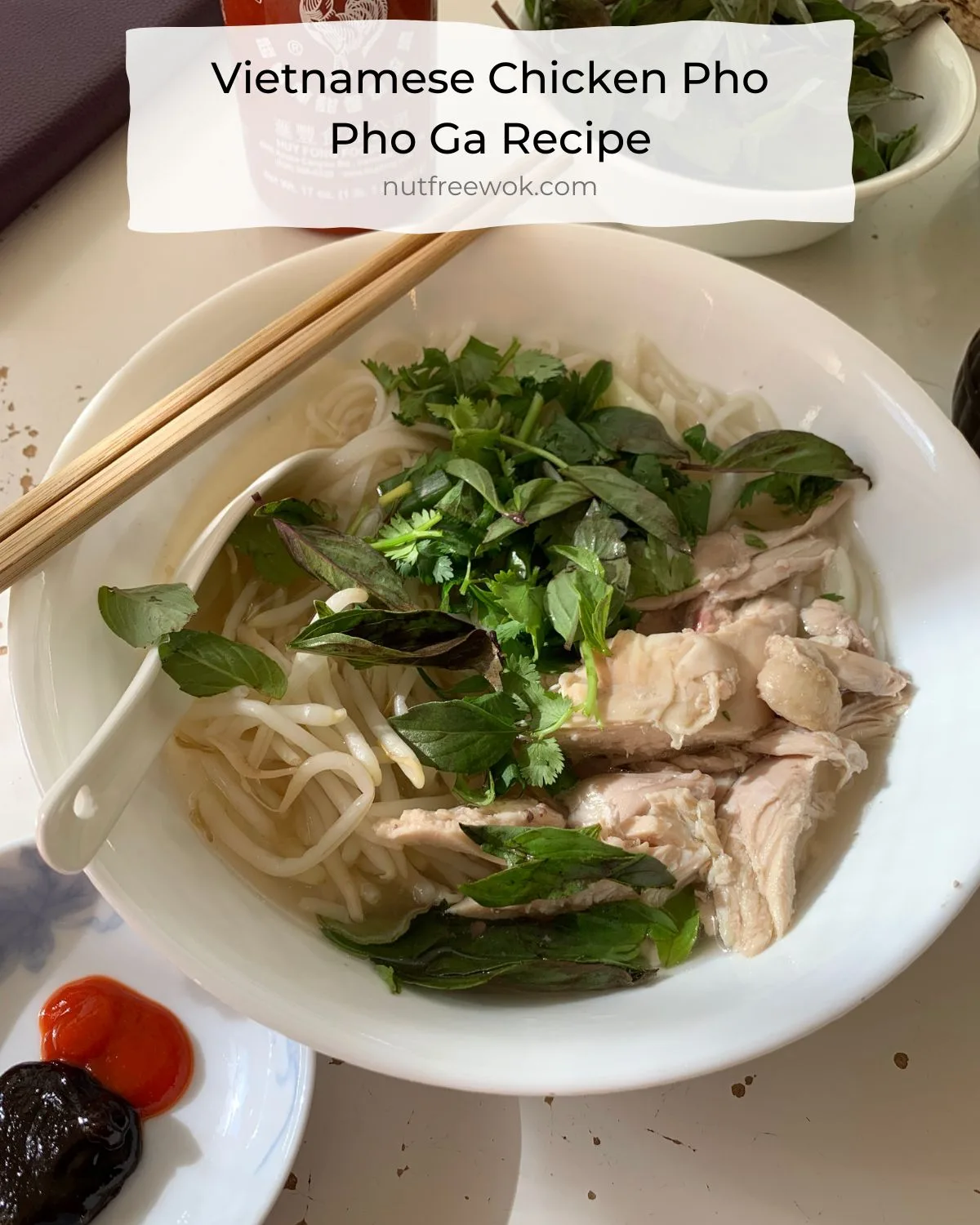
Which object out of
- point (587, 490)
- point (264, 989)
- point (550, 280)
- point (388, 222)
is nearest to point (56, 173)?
point (388, 222)

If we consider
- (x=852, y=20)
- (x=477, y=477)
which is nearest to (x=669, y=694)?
(x=477, y=477)

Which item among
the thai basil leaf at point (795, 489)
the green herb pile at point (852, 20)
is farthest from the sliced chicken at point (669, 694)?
the green herb pile at point (852, 20)

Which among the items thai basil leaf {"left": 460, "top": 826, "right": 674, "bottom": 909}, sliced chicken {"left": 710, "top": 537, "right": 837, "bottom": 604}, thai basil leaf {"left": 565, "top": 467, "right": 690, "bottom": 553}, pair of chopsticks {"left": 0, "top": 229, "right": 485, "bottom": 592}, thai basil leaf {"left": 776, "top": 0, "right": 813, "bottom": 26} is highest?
thai basil leaf {"left": 776, "top": 0, "right": 813, "bottom": 26}

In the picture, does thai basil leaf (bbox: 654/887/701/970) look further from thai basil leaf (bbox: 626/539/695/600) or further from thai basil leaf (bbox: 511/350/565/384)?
thai basil leaf (bbox: 511/350/565/384)

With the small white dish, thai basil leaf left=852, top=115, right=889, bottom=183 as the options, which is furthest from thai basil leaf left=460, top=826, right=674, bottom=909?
thai basil leaf left=852, top=115, right=889, bottom=183

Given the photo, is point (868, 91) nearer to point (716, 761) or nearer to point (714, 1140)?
point (716, 761)

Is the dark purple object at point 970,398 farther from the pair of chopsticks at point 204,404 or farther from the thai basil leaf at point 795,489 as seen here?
the pair of chopsticks at point 204,404
